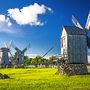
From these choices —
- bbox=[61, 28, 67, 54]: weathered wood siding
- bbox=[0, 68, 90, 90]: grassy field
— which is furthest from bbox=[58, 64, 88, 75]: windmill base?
bbox=[0, 68, 90, 90]: grassy field

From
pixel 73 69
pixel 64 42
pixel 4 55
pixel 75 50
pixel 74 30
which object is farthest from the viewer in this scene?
pixel 4 55

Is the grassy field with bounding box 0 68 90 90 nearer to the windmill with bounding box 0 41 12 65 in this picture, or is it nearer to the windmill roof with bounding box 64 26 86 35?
the windmill roof with bounding box 64 26 86 35

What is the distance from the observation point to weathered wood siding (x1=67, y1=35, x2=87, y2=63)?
2809 centimetres

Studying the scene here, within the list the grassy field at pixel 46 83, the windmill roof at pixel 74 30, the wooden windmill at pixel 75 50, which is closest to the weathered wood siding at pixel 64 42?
the wooden windmill at pixel 75 50

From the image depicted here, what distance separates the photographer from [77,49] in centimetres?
2839

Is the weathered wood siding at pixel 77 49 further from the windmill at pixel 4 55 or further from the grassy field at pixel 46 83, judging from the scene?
the windmill at pixel 4 55

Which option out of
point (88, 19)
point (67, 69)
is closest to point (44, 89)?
point (67, 69)

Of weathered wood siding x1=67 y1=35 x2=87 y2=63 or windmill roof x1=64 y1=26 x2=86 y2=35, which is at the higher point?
windmill roof x1=64 y1=26 x2=86 y2=35

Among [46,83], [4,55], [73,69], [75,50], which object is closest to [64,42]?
[75,50]

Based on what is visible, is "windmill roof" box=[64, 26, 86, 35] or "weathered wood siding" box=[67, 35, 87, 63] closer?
"weathered wood siding" box=[67, 35, 87, 63]

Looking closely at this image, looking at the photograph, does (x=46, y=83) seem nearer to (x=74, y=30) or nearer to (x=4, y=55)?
(x=74, y=30)

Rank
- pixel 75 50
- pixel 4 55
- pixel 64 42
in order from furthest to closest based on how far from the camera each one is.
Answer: pixel 4 55, pixel 64 42, pixel 75 50

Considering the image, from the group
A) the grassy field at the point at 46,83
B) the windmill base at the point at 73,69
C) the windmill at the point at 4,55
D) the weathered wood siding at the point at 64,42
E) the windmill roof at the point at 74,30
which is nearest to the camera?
the grassy field at the point at 46,83

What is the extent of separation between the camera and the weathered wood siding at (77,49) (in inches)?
1106
